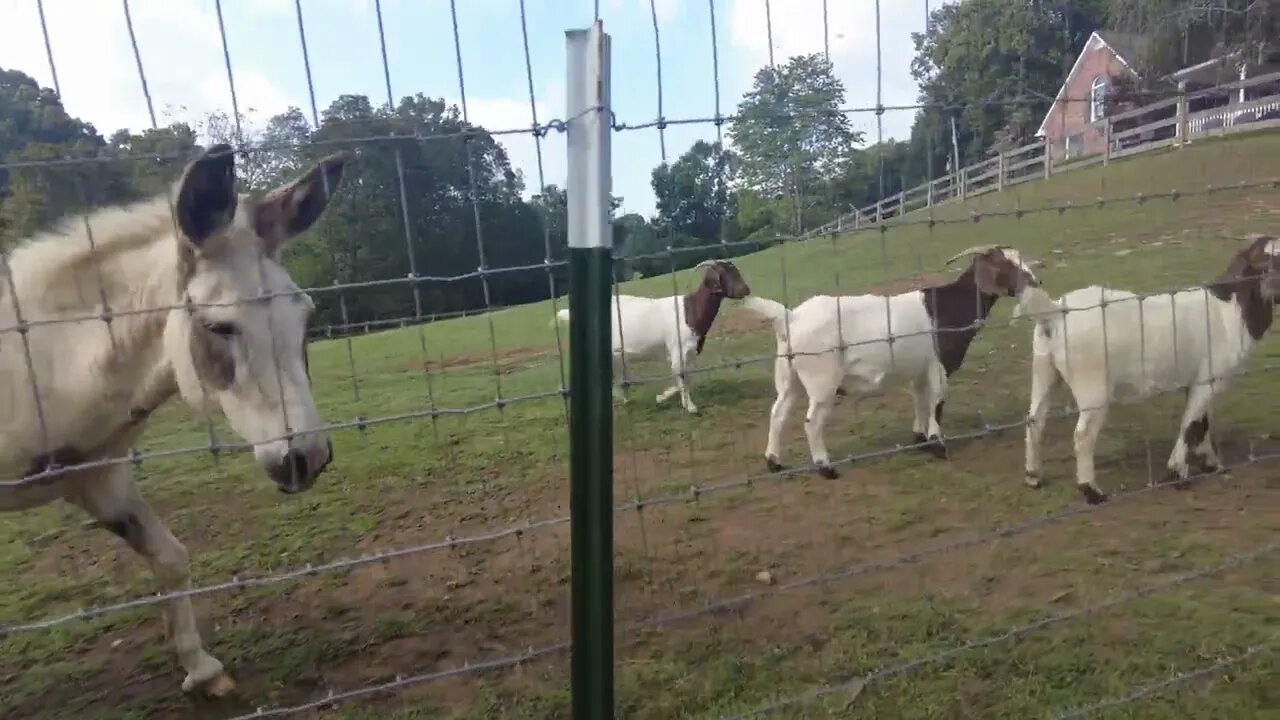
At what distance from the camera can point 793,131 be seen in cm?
258

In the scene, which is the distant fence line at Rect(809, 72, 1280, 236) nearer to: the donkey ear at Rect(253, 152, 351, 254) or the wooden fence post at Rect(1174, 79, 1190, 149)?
the wooden fence post at Rect(1174, 79, 1190, 149)

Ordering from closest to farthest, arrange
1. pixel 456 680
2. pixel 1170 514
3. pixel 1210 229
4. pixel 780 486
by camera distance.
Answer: pixel 456 680 < pixel 1170 514 < pixel 780 486 < pixel 1210 229

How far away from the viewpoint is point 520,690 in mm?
3080

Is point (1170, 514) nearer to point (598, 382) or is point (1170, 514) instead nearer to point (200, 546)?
point (598, 382)

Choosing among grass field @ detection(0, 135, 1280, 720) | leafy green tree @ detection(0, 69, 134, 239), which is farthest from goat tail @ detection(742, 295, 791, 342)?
leafy green tree @ detection(0, 69, 134, 239)

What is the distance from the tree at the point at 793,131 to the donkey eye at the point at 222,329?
56.9 inches

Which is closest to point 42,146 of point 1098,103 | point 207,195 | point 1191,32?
point 207,195

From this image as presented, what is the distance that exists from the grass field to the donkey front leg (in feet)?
0.31

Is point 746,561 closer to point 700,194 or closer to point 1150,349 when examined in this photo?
point 700,194

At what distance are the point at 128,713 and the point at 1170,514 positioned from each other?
4.71 meters

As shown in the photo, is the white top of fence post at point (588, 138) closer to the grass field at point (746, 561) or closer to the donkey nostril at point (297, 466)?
the grass field at point (746, 561)

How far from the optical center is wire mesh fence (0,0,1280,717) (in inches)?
82.4

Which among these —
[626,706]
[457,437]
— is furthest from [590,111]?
[457,437]

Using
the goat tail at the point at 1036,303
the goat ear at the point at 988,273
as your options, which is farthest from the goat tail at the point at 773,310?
the goat tail at the point at 1036,303
